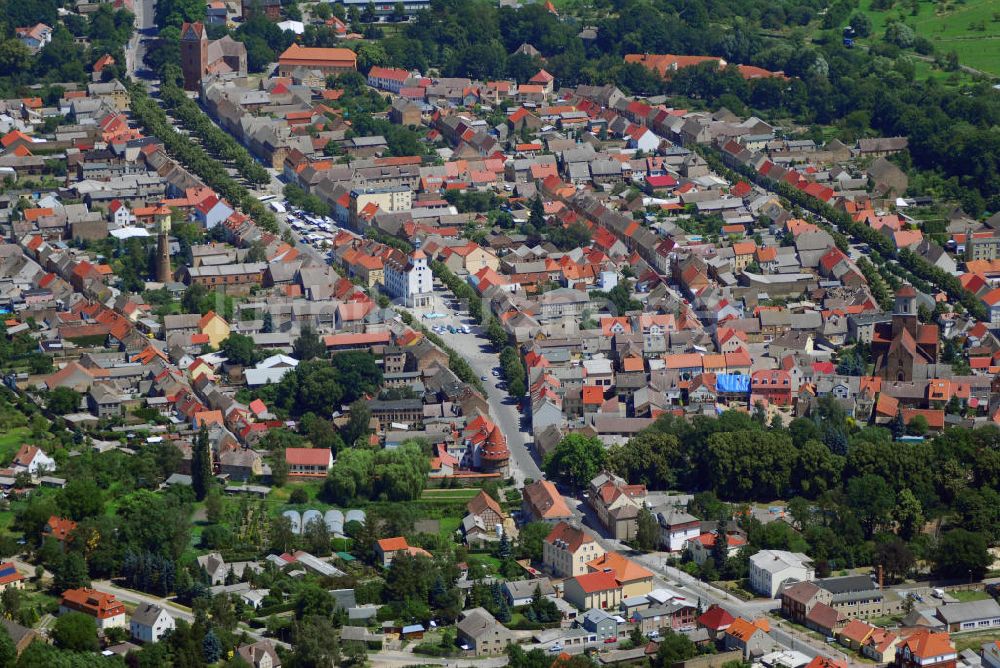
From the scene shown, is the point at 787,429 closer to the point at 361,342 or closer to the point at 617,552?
the point at 617,552

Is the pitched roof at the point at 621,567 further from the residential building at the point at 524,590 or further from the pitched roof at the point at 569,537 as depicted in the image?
the residential building at the point at 524,590

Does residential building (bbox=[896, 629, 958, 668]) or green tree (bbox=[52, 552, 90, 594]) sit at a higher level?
green tree (bbox=[52, 552, 90, 594])

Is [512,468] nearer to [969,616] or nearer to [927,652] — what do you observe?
[969,616]

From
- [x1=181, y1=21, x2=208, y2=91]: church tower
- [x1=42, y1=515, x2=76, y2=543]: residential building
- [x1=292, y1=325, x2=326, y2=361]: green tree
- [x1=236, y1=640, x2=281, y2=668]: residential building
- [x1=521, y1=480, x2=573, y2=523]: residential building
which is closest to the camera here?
[x1=236, y1=640, x2=281, y2=668]: residential building

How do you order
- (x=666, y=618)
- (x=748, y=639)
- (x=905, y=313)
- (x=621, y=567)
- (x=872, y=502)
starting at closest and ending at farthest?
1. (x=748, y=639)
2. (x=666, y=618)
3. (x=621, y=567)
4. (x=872, y=502)
5. (x=905, y=313)

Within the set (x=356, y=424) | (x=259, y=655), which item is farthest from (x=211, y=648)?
(x=356, y=424)

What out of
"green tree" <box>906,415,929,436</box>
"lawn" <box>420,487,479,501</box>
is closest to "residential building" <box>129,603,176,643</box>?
"lawn" <box>420,487,479,501</box>

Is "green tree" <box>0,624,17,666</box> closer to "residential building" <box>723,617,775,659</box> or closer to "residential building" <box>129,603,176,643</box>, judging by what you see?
"residential building" <box>129,603,176,643</box>
